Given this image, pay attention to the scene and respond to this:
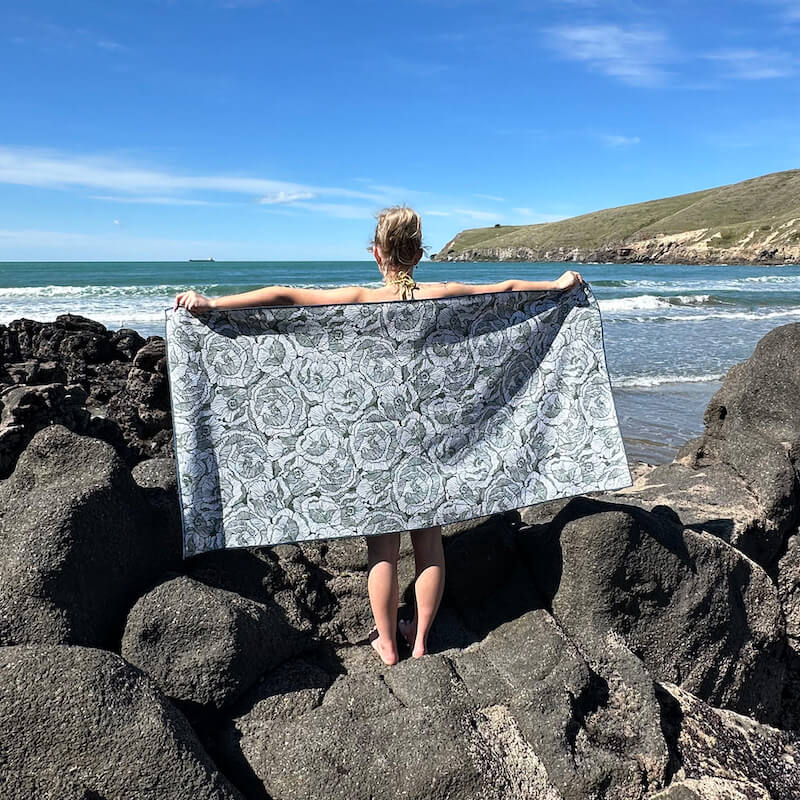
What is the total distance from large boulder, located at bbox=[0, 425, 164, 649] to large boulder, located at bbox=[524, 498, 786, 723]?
1878 mm

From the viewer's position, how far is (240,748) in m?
2.96

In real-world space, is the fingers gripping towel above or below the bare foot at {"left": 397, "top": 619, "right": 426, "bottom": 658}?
above

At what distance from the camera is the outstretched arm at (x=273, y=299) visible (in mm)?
3570

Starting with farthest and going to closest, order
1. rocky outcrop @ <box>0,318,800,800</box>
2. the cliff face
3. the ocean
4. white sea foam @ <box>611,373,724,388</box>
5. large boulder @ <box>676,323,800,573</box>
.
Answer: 1. the cliff face
2. white sea foam @ <box>611,373,724,388</box>
3. the ocean
4. large boulder @ <box>676,323,800,573</box>
5. rocky outcrop @ <box>0,318,800,800</box>

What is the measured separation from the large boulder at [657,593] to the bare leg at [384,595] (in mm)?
759

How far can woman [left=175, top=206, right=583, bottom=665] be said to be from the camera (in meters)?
3.52

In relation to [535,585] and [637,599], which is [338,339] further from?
[637,599]

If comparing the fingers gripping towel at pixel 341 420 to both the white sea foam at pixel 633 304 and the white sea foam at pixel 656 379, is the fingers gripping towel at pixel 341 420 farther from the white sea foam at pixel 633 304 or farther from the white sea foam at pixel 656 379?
the white sea foam at pixel 633 304

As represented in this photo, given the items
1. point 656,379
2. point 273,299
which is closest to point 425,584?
point 273,299

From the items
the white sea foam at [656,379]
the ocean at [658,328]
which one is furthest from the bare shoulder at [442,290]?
the white sea foam at [656,379]

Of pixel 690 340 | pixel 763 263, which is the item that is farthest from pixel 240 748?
→ pixel 763 263

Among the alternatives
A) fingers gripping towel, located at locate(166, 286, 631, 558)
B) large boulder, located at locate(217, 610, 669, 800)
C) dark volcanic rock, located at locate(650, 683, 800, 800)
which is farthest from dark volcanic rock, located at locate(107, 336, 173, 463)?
dark volcanic rock, located at locate(650, 683, 800, 800)

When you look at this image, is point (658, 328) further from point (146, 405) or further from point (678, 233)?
point (678, 233)

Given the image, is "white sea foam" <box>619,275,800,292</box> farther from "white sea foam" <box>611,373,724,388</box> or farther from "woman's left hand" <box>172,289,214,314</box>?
"woman's left hand" <box>172,289,214,314</box>
